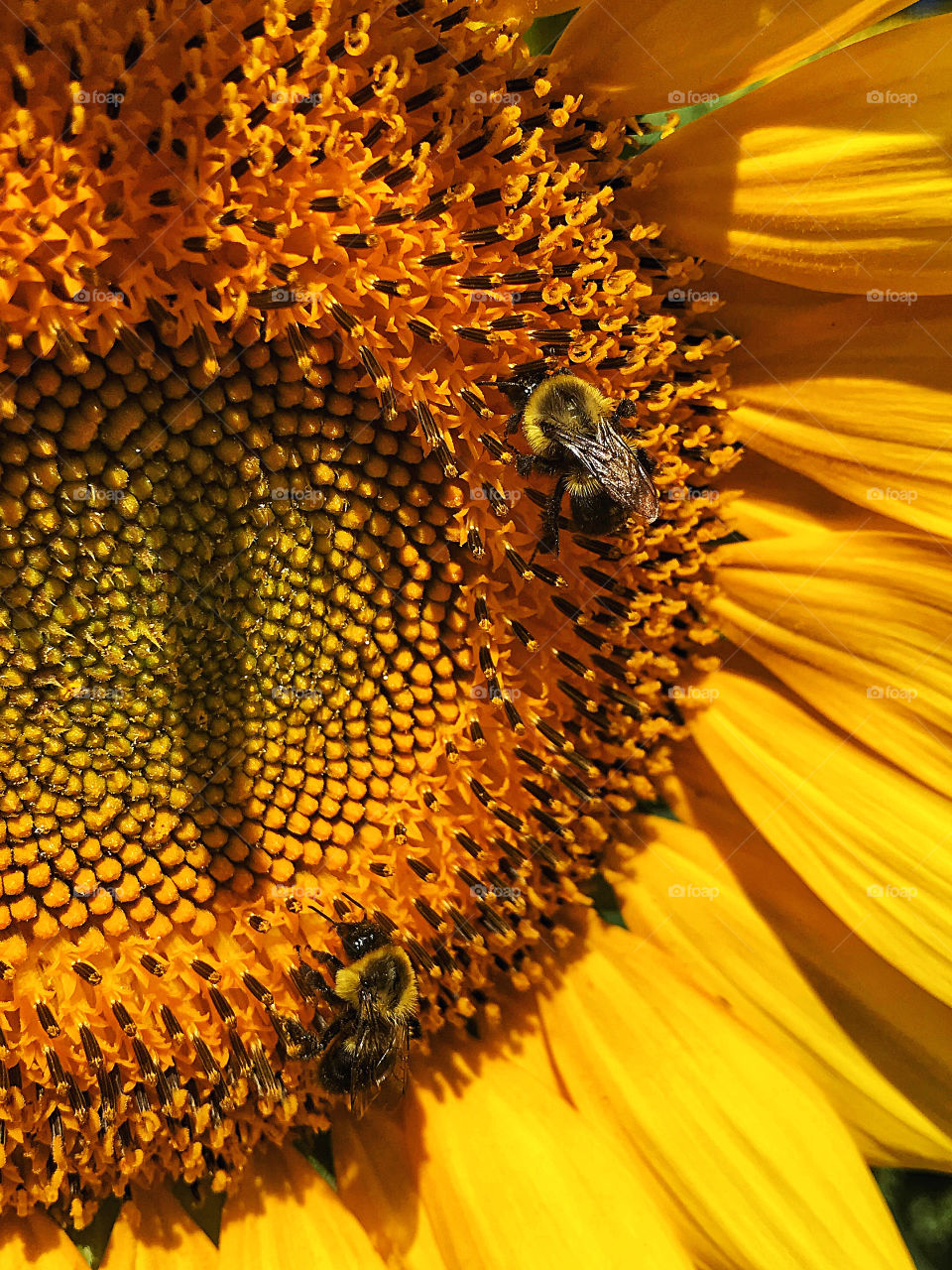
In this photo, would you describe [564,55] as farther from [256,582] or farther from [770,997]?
[770,997]

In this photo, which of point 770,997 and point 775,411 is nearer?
point 775,411

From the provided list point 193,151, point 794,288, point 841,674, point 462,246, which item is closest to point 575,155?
point 462,246

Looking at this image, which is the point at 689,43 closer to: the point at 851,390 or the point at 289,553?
the point at 851,390

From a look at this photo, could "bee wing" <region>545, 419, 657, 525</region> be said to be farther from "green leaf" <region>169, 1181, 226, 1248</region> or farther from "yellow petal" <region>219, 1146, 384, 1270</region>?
"green leaf" <region>169, 1181, 226, 1248</region>

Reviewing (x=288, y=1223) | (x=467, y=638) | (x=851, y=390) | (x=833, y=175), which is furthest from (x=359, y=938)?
(x=833, y=175)

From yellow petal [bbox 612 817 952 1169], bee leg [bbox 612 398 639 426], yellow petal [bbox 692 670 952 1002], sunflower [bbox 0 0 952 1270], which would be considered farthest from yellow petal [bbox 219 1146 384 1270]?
bee leg [bbox 612 398 639 426]
